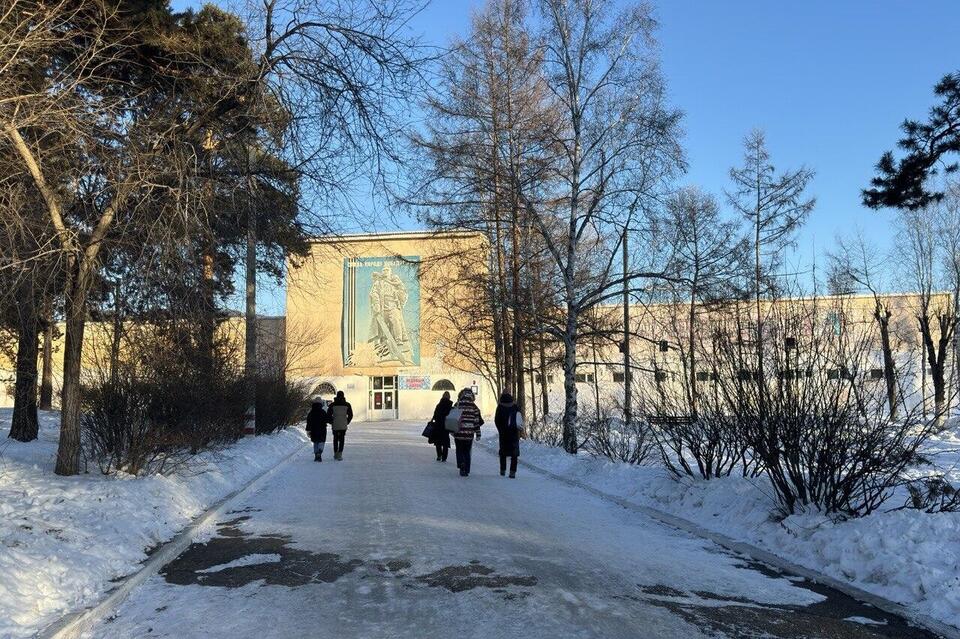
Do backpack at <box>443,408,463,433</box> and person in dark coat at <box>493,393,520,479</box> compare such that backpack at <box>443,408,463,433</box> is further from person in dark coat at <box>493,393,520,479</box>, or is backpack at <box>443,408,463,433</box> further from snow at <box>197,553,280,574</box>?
snow at <box>197,553,280,574</box>

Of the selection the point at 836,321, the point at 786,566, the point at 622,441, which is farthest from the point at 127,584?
the point at 622,441

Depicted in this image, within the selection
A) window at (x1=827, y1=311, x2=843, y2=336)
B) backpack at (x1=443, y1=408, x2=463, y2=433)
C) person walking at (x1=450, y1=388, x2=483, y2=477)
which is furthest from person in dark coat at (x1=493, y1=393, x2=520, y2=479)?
window at (x1=827, y1=311, x2=843, y2=336)

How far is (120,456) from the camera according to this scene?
10.4 m

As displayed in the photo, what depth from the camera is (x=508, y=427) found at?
1468cm

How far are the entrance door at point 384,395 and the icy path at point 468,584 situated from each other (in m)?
47.4

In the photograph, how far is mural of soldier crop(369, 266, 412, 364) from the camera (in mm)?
54938

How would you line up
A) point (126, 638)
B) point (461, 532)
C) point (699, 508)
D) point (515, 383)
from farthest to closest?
1. point (515, 383)
2. point (699, 508)
3. point (461, 532)
4. point (126, 638)

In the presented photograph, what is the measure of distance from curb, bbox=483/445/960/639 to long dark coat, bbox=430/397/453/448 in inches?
266

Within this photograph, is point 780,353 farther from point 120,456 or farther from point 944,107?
point 120,456

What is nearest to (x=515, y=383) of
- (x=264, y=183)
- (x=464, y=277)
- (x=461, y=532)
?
(x=464, y=277)

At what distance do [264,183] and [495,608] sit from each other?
8.13 meters

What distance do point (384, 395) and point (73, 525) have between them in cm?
→ 5087

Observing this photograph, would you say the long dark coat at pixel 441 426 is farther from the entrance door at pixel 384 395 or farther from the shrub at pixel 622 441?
the entrance door at pixel 384 395

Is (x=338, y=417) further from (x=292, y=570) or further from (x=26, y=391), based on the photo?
(x=292, y=570)
